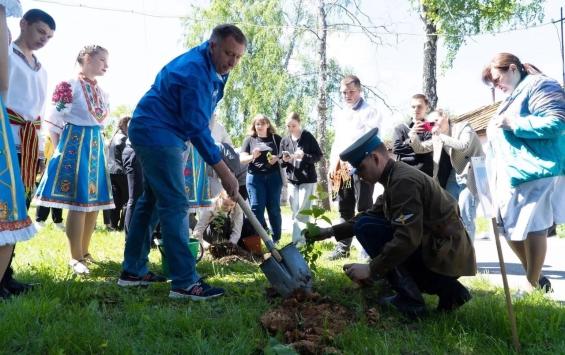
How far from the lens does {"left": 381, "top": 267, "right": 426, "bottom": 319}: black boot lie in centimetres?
307

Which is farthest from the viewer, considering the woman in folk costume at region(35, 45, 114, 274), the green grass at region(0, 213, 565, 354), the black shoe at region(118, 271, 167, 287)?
the woman in folk costume at region(35, 45, 114, 274)

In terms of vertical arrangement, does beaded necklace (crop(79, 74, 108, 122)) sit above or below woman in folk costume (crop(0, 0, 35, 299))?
above

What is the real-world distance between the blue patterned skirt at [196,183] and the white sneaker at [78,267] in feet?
5.61

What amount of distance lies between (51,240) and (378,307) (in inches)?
184

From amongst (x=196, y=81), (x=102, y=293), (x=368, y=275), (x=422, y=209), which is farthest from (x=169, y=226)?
(x=422, y=209)

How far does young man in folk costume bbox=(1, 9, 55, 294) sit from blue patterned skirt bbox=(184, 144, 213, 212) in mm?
2345

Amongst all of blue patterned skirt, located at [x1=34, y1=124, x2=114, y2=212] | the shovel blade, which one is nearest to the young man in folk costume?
blue patterned skirt, located at [x1=34, y1=124, x2=114, y2=212]

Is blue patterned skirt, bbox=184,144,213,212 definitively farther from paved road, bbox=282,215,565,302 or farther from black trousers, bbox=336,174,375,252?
paved road, bbox=282,215,565,302

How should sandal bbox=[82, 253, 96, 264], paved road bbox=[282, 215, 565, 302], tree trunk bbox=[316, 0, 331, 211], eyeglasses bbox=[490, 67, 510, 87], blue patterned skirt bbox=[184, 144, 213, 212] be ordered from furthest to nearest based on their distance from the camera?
tree trunk bbox=[316, 0, 331, 211], blue patterned skirt bbox=[184, 144, 213, 212], sandal bbox=[82, 253, 96, 264], paved road bbox=[282, 215, 565, 302], eyeglasses bbox=[490, 67, 510, 87]

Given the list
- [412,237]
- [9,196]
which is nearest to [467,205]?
[412,237]

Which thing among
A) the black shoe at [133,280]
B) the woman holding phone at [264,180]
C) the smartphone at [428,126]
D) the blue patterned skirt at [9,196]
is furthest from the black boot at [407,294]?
the woman holding phone at [264,180]

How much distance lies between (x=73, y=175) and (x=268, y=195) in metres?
3.17

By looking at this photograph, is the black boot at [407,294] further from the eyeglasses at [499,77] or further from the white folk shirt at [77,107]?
the white folk shirt at [77,107]

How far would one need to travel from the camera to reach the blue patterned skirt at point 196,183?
5965mm
